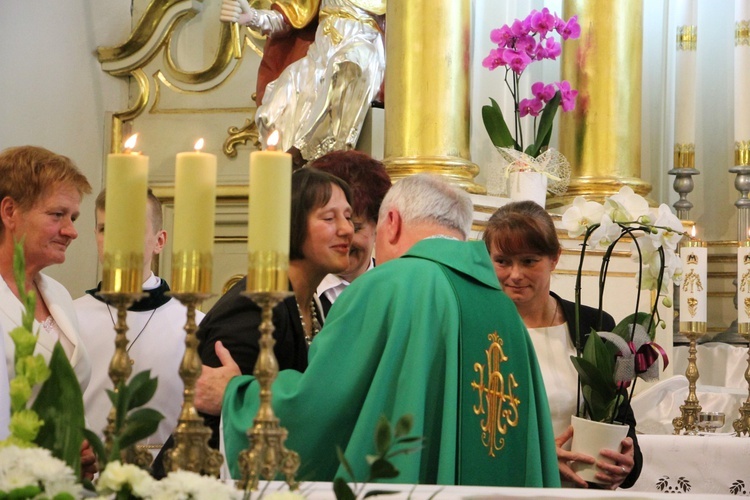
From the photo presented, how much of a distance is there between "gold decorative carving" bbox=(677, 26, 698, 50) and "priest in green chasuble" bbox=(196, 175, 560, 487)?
4055 millimetres

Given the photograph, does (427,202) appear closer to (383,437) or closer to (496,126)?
(383,437)

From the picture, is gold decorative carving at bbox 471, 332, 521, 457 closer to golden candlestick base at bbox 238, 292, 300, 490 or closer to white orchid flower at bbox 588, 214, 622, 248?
white orchid flower at bbox 588, 214, 622, 248

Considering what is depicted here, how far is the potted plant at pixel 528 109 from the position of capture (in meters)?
5.40

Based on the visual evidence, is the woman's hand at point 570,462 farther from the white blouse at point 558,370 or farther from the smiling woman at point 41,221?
the smiling woman at point 41,221

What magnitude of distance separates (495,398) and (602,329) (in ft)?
3.14

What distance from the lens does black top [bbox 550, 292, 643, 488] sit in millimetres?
3037

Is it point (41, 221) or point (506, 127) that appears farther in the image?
point (506, 127)

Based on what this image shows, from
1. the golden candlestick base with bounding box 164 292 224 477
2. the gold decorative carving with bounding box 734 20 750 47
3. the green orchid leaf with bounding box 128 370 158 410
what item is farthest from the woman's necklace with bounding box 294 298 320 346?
the gold decorative carving with bounding box 734 20 750 47

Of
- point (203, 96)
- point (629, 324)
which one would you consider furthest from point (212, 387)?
point (203, 96)

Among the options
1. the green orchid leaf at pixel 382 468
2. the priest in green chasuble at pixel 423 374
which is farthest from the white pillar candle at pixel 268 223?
the priest in green chasuble at pixel 423 374

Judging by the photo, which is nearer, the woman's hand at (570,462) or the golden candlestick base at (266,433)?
the golden candlestick base at (266,433)

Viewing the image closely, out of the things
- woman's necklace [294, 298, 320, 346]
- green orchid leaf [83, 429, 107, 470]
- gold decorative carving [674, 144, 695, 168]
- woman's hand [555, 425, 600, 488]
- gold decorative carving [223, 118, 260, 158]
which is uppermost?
gold decorative carving [223, 118, 260, 158]

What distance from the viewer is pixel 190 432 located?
4.65 ft

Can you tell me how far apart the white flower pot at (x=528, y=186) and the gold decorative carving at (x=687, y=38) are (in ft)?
5.13
